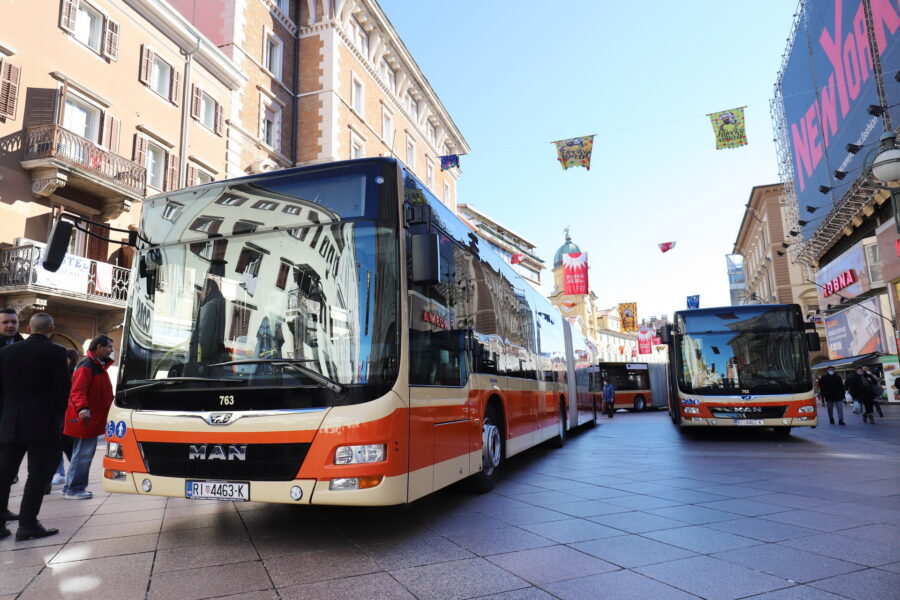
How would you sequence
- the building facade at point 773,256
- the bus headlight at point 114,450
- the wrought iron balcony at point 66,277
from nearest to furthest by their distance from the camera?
the bus headlight at point 114,450
the wrought iron balcony at point 66,277
the building facade at point 773,256

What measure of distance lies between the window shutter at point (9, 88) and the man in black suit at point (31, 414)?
13.8 metres

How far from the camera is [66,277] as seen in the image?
647 inches

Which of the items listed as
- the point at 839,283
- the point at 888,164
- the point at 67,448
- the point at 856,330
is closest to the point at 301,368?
the point at 67,448

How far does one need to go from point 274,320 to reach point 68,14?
17.8m

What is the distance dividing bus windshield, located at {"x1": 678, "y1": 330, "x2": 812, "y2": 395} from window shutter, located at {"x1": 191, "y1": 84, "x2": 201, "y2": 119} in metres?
18.3

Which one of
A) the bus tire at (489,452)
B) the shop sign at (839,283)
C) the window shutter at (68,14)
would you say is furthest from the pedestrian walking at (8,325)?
the shop sign at (839,283)

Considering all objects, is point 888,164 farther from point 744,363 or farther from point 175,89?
point 175,89

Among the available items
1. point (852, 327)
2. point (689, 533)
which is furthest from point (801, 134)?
point (689, 533)

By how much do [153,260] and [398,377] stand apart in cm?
249

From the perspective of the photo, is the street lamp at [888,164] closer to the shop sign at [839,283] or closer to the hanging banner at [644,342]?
the shop sign at [839,283]

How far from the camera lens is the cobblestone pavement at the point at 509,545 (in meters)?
3.83

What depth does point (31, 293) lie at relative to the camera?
15586mm

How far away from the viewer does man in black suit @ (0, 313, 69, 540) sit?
16.5 ft

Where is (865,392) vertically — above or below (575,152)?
below
